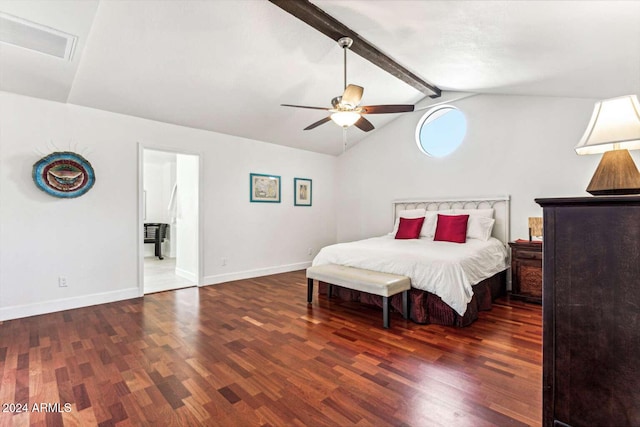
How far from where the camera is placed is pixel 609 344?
103 centimetres

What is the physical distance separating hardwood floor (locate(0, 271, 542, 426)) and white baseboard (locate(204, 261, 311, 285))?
50.5 inches

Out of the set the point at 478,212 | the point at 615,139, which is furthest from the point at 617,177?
the point at 478,212

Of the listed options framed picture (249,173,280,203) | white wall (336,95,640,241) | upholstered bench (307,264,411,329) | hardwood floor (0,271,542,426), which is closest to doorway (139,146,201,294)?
framed picture (249,173,280,203)

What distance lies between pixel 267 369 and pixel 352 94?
2.42 metres

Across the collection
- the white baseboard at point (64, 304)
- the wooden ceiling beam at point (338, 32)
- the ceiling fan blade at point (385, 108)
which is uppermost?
the wooden ceiling beam at point (338, 32)

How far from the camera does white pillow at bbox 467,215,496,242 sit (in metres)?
4.25

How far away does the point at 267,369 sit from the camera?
7.21 feet

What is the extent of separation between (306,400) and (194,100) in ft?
12.1

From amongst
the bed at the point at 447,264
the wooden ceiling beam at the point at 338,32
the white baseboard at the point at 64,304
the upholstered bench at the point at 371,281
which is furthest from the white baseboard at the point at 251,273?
the wooden ceiling beam at the point at 338,32

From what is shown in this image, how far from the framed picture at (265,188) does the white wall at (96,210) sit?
0.13 m

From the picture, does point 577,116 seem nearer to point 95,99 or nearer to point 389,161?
point 389,161

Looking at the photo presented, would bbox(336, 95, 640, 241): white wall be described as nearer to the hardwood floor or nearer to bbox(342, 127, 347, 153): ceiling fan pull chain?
bbox(342, 127, 347, 153): ceiling fan pull chain

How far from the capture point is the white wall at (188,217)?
4.79m

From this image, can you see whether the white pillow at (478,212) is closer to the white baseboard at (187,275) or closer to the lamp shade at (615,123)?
the lamp shade at (615,123)
